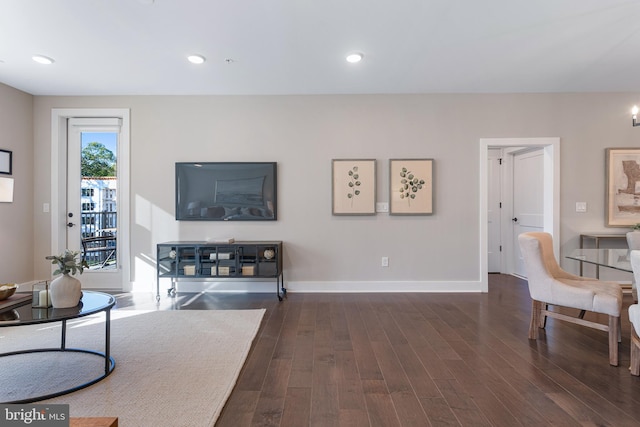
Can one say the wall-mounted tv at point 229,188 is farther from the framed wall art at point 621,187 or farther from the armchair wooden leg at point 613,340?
the framed wall art at point 621,187

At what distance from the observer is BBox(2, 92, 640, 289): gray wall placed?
4250 millimetres

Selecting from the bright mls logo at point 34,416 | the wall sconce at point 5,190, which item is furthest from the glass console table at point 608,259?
the wall sconce at point 5,190

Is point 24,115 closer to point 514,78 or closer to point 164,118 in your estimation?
point 164,118

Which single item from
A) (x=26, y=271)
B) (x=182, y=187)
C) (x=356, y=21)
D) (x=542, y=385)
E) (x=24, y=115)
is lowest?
(x=542, y=385)

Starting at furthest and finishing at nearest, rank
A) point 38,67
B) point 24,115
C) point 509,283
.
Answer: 1. point 509,283
2. point 24,115
3. point 38,67

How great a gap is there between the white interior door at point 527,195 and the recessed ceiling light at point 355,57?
11.4 ft

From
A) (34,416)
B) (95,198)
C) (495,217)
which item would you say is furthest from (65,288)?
(495,217)

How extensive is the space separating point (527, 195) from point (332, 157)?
133 inches

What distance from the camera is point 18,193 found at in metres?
4.07

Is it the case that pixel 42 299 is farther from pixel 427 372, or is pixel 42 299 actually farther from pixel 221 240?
pixel 427 372

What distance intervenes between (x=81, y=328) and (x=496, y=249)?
5.95 metres

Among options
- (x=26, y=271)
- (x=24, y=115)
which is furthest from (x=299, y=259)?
(x=24, y=115)

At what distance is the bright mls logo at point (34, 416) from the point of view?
38.6 inches

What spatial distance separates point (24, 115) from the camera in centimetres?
415
